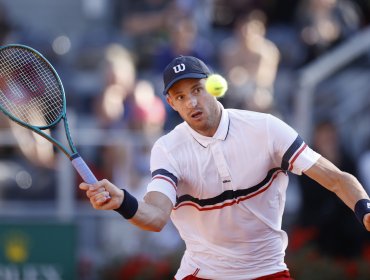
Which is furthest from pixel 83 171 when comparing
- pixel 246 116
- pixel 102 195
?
pixel 246 116

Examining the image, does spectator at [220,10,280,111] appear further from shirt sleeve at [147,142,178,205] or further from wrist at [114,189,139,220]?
wrist at [114,189,139,220]

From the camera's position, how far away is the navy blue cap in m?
6.43

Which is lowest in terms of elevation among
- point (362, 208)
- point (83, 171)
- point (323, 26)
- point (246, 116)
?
point (362, 208)

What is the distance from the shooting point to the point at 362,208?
20.4 feet

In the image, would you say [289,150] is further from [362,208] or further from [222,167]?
[362,208]

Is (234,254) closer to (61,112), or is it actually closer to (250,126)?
(250,126)

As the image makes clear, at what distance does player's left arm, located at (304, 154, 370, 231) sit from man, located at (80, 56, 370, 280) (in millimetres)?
16

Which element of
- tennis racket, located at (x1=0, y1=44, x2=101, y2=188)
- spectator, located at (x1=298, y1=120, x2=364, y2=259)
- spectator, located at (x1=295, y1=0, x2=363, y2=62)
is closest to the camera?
tennis racket, located at (x1=0, y1=44, x2=101, y2=188)

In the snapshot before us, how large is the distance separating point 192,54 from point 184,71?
500 centimetres

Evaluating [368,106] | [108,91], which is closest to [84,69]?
[108,91]

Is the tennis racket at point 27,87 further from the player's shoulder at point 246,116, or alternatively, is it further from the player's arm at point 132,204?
the player's shoulder at point 246,116

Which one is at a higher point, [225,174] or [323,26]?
[323,26]

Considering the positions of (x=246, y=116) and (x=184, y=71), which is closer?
A: (x=184, y=71)

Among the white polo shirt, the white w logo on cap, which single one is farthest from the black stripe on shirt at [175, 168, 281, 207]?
the white w logo on cap
